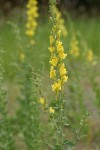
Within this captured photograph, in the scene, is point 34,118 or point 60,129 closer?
point 60,129

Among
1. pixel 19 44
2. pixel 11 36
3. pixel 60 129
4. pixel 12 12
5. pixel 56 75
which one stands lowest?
→ pixel 60 129

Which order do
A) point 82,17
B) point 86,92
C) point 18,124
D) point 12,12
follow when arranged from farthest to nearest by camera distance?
point 82,17, point 12,12, point 86,92, point 18,124

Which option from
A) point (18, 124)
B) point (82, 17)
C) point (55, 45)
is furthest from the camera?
point (82, 17)

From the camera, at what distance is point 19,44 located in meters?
Answer: 5.07

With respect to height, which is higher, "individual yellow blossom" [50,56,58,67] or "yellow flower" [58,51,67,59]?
"yellow flower" [58,51,67,59]

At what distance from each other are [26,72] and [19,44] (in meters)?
0.37

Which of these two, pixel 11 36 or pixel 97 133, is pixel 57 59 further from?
pixel 11 36

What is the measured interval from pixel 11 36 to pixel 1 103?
6032 mm

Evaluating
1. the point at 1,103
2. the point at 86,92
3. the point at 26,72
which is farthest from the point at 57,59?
the point at 86,92

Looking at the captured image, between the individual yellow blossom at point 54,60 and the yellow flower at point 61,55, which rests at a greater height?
the yellow flower at point 61,55

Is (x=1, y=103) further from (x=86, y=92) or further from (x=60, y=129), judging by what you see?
(x=86, y=92)

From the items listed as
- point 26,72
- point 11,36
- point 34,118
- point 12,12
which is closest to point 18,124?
point 26,72

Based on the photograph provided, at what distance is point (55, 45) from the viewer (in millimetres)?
3000

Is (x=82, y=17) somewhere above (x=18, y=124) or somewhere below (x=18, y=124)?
above
